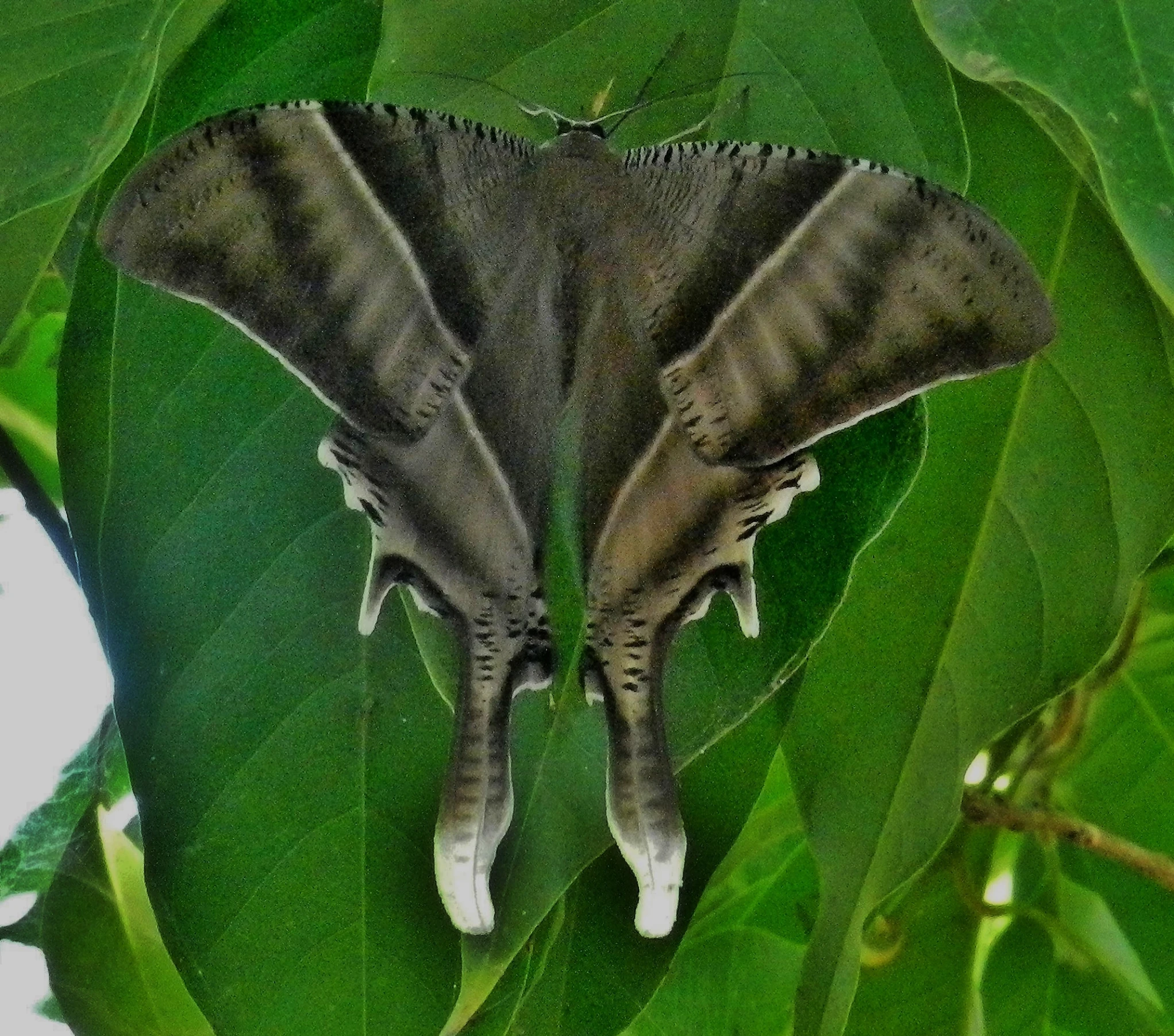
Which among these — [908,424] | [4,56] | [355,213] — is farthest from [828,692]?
[4,56]

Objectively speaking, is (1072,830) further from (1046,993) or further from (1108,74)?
(1108,74)

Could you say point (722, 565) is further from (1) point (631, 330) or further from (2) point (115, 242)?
(2) point (115, 242)

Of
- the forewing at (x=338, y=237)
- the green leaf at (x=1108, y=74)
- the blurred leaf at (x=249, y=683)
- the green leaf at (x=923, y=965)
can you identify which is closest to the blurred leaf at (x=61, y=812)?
the blurred leaf at (x=249, y=683)

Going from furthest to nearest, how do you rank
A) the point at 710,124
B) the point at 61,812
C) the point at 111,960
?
1. the point at 61,812
2. the point at 111,960
3. the point at 710,124

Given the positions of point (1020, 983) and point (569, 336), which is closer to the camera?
point (569, 336)

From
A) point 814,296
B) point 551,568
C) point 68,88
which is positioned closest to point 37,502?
point 68,88

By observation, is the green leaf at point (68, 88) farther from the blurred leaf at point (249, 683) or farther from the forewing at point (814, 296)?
the forewing at point (814, 296)
